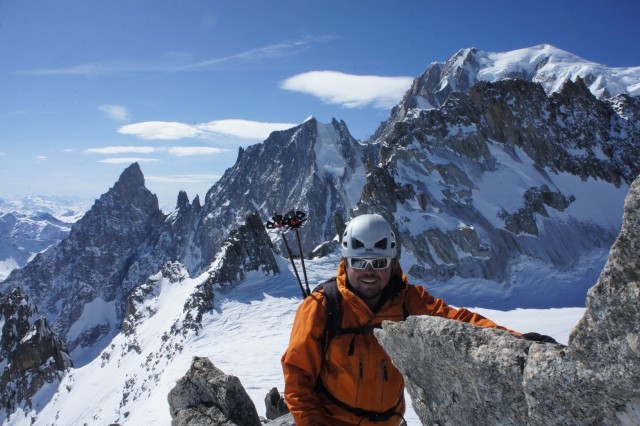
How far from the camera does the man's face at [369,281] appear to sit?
15.0ft

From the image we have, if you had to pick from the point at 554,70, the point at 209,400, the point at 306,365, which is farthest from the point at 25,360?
the point at 554,70

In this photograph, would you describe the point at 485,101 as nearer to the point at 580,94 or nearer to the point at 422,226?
the point at 580,94

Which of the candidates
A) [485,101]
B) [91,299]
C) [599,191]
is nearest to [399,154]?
[485,101]

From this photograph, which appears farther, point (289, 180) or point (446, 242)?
point (289, 180)

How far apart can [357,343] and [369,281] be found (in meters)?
0.63

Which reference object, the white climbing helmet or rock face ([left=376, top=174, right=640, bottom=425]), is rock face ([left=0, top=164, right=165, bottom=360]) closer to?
the white climbing helmet

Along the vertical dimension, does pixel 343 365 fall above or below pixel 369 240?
below

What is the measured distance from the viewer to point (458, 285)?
3303 cm

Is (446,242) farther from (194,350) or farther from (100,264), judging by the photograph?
(100,264)

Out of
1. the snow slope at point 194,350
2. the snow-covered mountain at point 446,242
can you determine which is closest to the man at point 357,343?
the snow slope at point 194,350

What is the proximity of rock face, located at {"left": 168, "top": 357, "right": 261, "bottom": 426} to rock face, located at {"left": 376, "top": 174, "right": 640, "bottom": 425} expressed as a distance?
5.78 m

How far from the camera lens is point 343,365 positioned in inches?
171

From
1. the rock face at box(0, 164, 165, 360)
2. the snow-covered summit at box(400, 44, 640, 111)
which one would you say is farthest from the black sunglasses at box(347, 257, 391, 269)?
the rock face at box(0, 164, 165, 360)

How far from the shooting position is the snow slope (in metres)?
19.0
